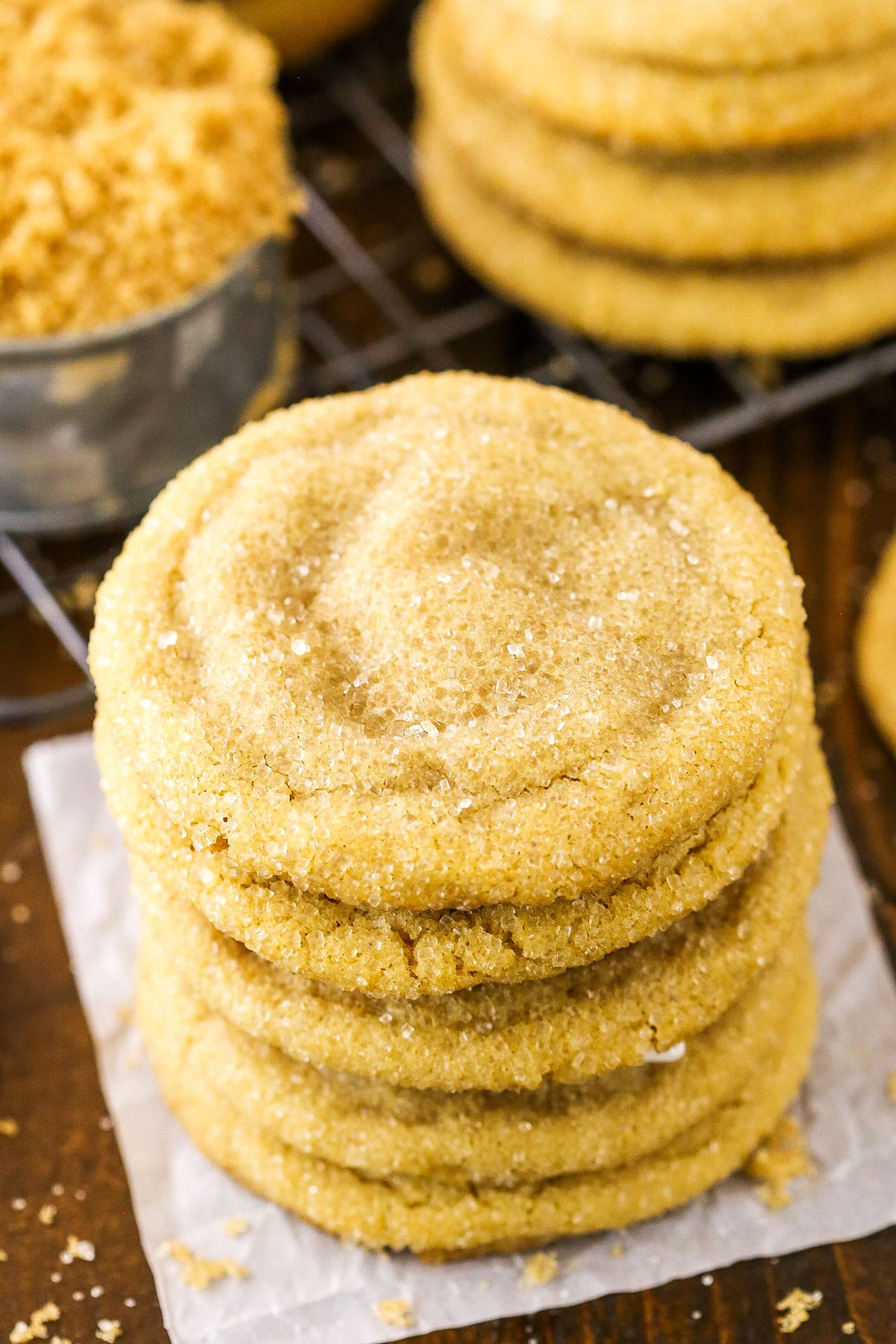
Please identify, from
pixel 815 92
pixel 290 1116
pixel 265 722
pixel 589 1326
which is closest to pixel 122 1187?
pixel 290 1116

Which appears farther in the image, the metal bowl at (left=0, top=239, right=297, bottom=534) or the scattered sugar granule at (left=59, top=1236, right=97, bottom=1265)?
the metal bowl at (left=0, top=239, right=297, bottom=534)

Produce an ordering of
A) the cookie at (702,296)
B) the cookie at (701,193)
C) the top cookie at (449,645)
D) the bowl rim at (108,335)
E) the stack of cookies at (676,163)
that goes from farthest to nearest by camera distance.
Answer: the cookie at (702,296)
the cookie at (701,193)
the stack of cookies at (676,163)
the bowl rim at (108,335)
the top cookie at (449,645)

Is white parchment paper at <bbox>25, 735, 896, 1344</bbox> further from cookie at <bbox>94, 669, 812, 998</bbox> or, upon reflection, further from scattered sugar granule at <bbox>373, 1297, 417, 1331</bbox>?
cookie at <bbox>94, 669, 812, 998</bbox>

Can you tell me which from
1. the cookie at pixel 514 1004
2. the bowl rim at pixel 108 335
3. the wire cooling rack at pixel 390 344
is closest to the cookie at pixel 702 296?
the wire cooling rack at pixel 390 344

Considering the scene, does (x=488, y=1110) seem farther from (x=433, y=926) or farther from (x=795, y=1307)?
(x=795, y=1307)

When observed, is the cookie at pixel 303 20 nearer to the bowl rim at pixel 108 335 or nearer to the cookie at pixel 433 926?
the bowl rim at pixel 108 335

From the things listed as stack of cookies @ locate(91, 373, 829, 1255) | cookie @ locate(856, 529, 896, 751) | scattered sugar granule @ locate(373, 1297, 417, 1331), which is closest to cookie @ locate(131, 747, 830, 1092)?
stack of cookies @ locate(91, 373, 829, 1255)

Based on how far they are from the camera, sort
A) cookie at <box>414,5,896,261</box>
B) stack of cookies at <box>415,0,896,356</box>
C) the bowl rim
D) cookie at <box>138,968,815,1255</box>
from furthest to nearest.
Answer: cookie at <box>414,5,896,261</box>
stack of cookies at <box>415,0,896,356</box>
the bowl rim
cookie at <box>138,968,815,1255</box>
